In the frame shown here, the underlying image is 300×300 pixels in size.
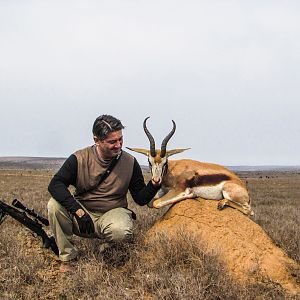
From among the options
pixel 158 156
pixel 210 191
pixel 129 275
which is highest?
pixel 158 156

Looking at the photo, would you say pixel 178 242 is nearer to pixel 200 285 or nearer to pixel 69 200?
pixel 200 285

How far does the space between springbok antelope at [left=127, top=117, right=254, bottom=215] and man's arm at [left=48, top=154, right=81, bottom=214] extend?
129 cm

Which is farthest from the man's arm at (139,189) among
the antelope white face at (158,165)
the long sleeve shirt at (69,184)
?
the antelope white face at (158,165)

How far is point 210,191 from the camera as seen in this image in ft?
22.9

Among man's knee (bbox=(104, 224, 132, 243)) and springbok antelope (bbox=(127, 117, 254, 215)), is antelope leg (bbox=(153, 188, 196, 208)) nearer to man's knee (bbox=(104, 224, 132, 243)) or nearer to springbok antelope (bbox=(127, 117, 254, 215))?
springbok antelope (bbox=(127, 117, 254, 215))

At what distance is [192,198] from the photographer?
696 cm

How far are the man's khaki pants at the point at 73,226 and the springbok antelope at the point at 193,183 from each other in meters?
1.02

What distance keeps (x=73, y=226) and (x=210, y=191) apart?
2.29 metres

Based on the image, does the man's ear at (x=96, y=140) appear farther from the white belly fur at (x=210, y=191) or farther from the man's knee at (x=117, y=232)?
the white belly fur at (x=210, y=191)

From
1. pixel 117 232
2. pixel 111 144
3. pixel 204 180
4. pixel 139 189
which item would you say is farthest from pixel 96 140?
pixel 204 180

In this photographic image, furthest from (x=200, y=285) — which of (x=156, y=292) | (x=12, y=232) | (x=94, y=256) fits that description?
(x=12, y=232)

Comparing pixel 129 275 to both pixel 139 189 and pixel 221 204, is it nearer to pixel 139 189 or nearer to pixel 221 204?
pixel 139 189

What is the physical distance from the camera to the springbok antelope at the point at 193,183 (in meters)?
6.76

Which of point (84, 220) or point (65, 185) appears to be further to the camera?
point (65, 185)
